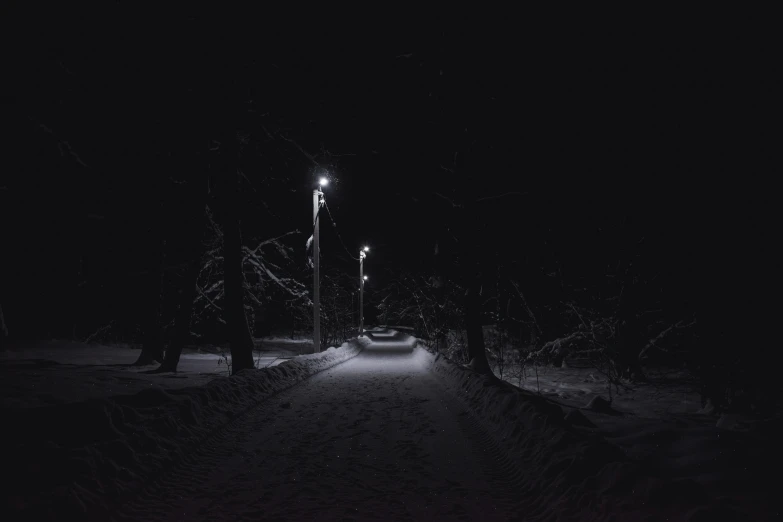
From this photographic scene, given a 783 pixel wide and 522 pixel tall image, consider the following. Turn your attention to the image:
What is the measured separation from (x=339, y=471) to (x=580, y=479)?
9.17 ft

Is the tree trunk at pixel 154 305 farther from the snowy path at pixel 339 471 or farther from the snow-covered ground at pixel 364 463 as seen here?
the snowy path at pixel 339 471

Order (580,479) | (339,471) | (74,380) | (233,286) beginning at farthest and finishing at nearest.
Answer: (233,286)
(74,380)
(339,471)
(580,479)

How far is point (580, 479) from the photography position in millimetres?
5289

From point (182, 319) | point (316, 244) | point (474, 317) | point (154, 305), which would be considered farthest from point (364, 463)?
point (316, 244)

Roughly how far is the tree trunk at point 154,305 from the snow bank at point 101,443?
907 centimetres

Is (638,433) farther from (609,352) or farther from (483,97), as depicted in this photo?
(483,97)

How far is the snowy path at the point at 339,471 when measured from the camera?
203 inches

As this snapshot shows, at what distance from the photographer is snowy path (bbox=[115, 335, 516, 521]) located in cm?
516

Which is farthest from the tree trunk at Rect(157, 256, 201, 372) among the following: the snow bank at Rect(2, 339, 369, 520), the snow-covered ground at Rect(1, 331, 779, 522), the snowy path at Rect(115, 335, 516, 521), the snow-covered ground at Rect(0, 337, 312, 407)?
the snowy path at Rect(115, 335, 516, 521)

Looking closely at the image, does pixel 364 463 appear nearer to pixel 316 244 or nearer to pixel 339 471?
pixel 339 471

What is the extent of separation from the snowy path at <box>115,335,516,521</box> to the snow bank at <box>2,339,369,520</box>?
0.92 feet

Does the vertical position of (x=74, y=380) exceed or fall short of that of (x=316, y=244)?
it falls short

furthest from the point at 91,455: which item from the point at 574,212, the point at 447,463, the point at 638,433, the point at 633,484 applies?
the point at 574,212

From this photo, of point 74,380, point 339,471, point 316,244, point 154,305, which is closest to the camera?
point 339,471
